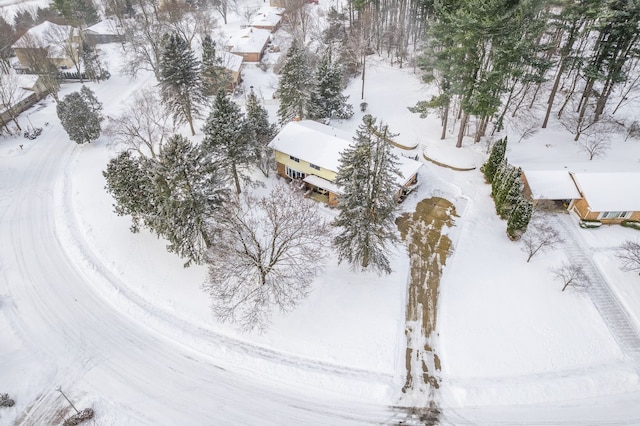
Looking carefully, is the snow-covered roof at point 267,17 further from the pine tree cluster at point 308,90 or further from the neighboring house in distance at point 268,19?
the pine tree cluster at point 308,90

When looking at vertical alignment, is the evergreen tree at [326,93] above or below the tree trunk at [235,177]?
above

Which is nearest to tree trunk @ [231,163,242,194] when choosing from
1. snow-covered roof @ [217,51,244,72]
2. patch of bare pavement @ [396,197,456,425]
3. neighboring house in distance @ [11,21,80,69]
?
patch of bare pavement @ [396,197,456,425]

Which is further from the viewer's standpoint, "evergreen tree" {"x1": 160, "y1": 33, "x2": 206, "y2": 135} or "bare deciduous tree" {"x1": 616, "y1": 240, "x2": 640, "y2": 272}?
"evergreen tree" {"x1": 160, "y1": 33, "x2": 206, "y2": 135}

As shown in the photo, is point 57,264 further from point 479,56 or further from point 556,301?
point 479,56

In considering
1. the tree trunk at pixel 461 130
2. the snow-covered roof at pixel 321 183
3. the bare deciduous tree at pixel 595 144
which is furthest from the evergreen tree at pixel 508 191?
the snow-covered roof at pixel 321 183

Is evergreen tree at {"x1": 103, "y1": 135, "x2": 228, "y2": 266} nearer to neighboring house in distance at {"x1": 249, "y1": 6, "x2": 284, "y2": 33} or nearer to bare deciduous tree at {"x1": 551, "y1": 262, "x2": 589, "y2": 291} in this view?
bare deciduous tree at {"x1": 551, "y1": 262, "x2": 589, "y2": 291}

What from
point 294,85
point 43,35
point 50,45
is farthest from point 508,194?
point 43,35
